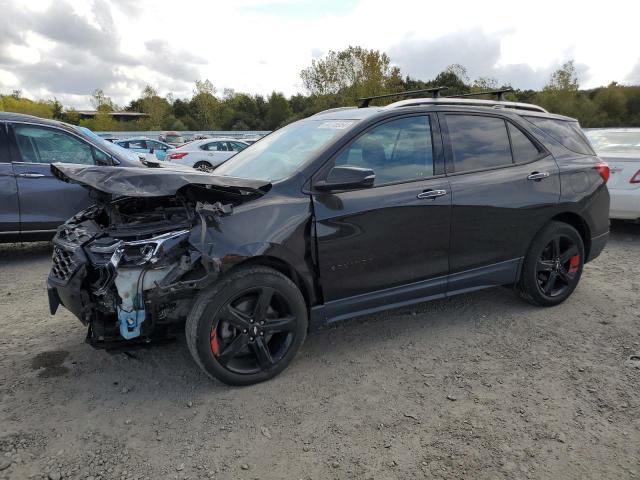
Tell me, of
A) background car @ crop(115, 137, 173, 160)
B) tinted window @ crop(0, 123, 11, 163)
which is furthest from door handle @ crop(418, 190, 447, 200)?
background car @ crop(115, 137, 173, 160)

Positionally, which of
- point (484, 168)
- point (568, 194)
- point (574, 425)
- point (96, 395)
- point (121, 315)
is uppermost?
point (484, 168)

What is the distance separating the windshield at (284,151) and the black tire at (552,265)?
2.06 meters

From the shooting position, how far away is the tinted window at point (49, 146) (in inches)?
227

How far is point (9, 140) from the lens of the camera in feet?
18.7

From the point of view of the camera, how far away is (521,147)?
4.07 meters

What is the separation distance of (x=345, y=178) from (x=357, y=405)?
1426 millimetres

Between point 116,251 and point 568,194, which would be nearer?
point 116,251

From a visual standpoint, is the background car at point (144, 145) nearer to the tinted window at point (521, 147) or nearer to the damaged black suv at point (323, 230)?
the damaged black suv at point (323, 230)

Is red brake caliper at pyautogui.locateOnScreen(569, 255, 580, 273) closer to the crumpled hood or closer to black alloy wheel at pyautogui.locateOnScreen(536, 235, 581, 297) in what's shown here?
black alloy wheel at pyautogui.locateOnScreen(536, 235, 581, 297)

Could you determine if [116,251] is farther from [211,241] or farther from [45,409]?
[45,409]

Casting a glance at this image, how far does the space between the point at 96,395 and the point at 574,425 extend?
114 inches

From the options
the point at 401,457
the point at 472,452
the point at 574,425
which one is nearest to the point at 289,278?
the point at 401,457

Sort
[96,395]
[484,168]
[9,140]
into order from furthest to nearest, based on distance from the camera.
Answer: [9,140]
[484,168]
[96,395]

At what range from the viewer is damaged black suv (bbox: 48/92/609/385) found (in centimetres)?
279
